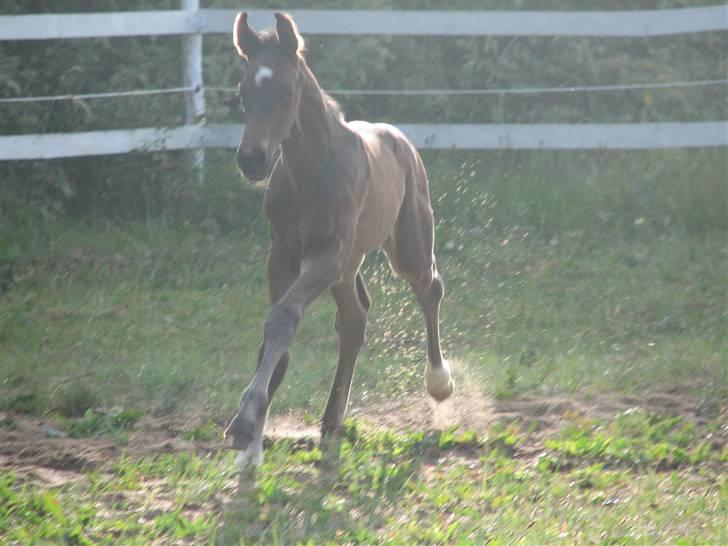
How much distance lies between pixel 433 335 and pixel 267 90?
197 centimetres

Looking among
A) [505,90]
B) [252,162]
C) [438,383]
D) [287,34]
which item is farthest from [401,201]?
[505,90]

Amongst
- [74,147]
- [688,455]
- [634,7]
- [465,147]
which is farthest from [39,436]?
[634,7]

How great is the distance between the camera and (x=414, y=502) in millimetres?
5137

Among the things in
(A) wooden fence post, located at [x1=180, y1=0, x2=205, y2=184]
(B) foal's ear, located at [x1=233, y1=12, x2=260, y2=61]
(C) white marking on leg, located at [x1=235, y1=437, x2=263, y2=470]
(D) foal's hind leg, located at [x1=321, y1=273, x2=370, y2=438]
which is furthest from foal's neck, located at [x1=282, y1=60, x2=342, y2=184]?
(A) wooden fence post, located at [x1=180, y1=0, x2=205, y2=184]

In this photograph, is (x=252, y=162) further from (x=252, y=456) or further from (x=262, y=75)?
(x=252, y=456)

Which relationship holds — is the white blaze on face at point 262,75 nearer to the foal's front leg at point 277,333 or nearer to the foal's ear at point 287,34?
the foal's ear at point 287,34

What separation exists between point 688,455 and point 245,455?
75.9 inches

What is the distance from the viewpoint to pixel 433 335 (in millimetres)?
6883

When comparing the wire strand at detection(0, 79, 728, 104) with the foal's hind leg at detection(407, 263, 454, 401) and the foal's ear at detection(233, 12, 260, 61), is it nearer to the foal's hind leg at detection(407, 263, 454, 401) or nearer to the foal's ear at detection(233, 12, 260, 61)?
the foal's hind leg at detection(407, 263, 454, 401)

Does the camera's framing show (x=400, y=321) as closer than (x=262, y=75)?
No

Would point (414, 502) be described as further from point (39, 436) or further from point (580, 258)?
point (580, 258)

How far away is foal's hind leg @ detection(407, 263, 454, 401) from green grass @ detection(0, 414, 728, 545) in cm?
77

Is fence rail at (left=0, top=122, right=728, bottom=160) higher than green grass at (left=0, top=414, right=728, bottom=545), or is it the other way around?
green grass at (left=0, top=414, right=728, bottom=545)

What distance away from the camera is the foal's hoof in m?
6.70
